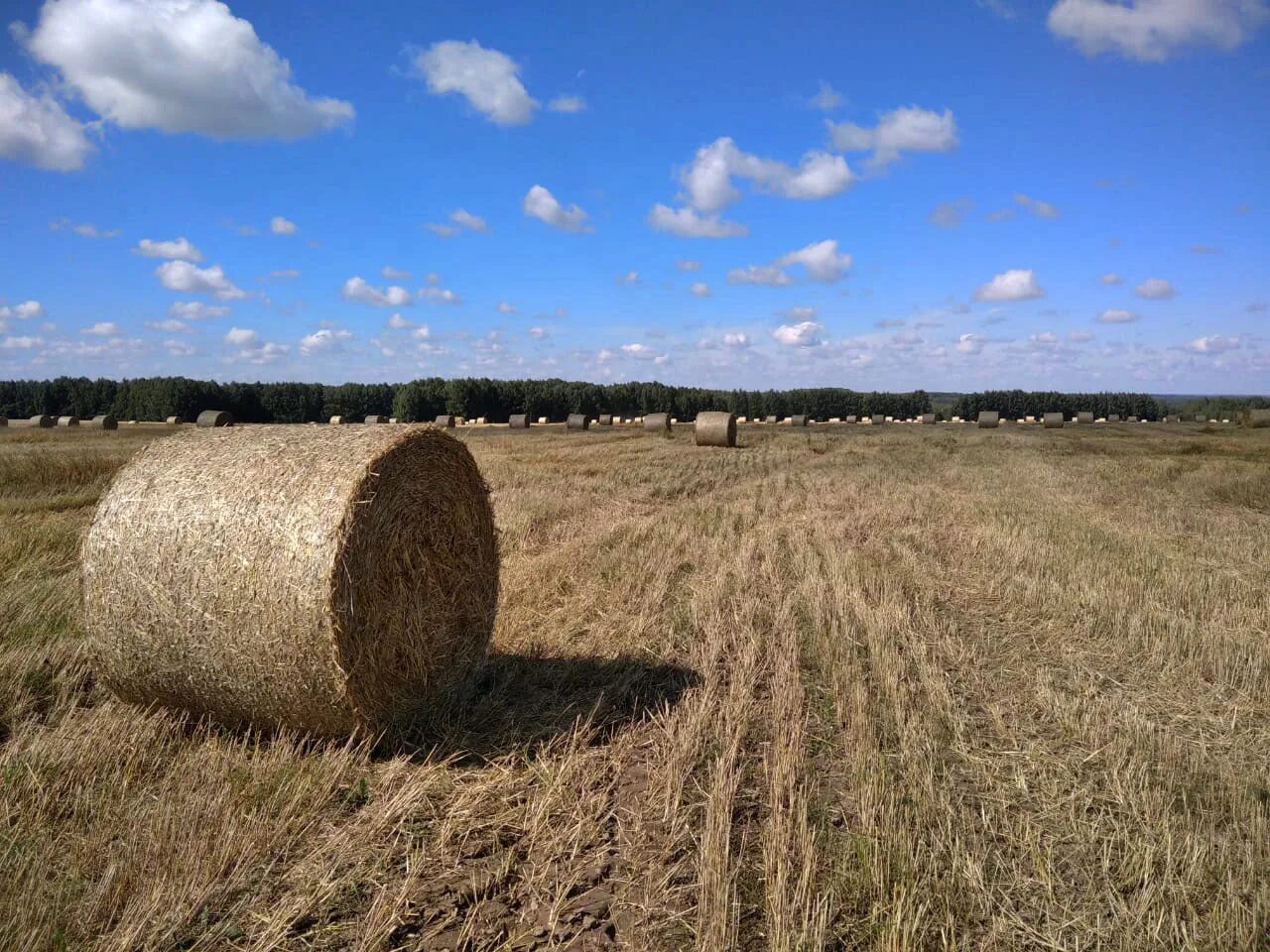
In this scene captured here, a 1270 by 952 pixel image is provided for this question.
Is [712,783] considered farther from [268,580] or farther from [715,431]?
[715,431]

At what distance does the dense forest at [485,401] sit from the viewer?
65.4 meters

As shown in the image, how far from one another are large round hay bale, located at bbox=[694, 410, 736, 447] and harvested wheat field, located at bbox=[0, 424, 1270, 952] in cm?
2265

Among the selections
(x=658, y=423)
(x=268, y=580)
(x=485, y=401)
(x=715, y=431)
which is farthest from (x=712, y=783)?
(x=485, y=401)

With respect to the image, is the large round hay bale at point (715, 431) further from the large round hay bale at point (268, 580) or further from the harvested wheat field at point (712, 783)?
the large round hay bale at point (268, 580)

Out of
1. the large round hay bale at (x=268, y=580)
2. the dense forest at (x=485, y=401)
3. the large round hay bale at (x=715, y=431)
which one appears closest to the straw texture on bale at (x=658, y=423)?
the large round hay bale at (x=715, y=431)

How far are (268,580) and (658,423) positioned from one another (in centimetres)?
3842

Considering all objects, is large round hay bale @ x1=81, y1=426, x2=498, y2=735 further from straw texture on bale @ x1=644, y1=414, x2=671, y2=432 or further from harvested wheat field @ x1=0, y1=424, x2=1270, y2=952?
straw texture on bale @ x1=644, y1=414, x2=671, y2=432

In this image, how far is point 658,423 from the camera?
4281cm

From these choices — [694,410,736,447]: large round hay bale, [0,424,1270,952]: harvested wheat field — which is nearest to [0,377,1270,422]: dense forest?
[694,410,736,447]: large round hay bale

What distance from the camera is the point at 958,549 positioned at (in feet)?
35.8

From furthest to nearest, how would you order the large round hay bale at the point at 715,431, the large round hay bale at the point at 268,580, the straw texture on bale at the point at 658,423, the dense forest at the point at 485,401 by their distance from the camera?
the dense forest at the point at 485,401 → the straw texture on bale at the point at 658,423 → the large round hay bale at the point at 715,431 → the large round hay bale at the point at 268,580

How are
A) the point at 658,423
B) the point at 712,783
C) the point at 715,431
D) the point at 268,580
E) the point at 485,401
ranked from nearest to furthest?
the point at 712,783 < the point at 268,580 < the point at 715,431 < the point at 658,423 < the point at 485,401

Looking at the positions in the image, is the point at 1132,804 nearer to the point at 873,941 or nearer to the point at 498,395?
the point at 873,941

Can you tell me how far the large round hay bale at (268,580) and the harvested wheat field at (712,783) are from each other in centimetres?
22
